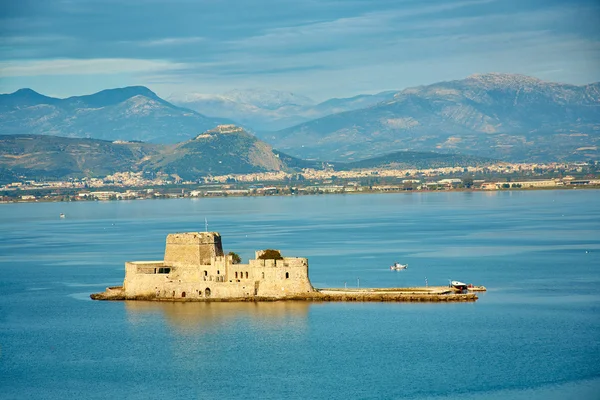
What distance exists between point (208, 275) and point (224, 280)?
32.4 inches

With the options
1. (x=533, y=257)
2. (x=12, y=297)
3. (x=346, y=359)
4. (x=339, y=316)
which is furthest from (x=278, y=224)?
(x=346, y=359)

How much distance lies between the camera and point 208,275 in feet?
177

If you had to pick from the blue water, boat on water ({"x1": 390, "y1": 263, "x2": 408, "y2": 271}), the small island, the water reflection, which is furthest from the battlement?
boat on water ({"x1": 390, "y1": 263, "x2": 408, "y2": 271})

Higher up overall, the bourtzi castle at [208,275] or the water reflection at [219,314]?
the bourtzi castle at [208,275]

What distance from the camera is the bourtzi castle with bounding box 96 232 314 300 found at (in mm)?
52812

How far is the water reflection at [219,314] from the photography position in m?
48.3

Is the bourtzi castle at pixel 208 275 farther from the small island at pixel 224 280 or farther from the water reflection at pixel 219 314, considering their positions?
the water reflection at pixel 219 314

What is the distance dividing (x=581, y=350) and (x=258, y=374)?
11703 mm

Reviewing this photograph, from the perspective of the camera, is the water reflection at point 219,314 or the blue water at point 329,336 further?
the water reflection at point 219,314

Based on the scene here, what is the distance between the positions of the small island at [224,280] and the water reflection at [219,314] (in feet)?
1.81

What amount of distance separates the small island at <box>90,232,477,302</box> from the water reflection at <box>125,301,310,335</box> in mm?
550

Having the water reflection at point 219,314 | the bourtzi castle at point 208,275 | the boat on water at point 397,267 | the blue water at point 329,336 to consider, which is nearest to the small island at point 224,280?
the bourtzi castle at point 208,275

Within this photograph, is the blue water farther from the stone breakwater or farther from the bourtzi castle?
the bourtzi castle

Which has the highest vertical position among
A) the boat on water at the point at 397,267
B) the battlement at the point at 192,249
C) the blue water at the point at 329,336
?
the battlement at the point at 192,249
